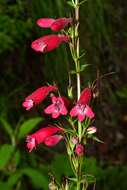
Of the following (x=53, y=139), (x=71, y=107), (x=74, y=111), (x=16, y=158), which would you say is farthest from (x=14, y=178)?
(x=74, y=111)

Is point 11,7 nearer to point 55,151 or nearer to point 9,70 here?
point 9,70

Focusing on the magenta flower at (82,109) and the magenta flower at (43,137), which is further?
the magenta flower at (43,137)

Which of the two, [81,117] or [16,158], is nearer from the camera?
[81,117]

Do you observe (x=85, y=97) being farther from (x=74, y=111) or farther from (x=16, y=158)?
(x=16, y=158)

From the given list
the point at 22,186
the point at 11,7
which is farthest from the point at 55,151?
the point at 11,7

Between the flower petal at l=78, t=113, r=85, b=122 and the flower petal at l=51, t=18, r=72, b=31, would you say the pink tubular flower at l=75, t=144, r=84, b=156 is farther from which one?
the flower petal at l=51, t=18, r=72, b=31

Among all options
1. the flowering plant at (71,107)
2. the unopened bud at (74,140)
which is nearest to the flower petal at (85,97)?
the flowering plant at (71,107)

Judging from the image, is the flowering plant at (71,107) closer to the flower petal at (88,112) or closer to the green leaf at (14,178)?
the flower petal at (88,112)
